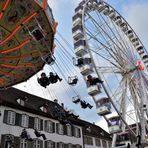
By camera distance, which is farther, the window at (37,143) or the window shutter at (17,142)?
the window at (37,143)

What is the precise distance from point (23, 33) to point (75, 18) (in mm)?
11690

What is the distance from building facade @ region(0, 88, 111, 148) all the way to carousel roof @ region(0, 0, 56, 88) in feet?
17.0

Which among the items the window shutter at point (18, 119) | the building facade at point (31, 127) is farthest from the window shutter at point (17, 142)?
the window shutter at point (18, 119)

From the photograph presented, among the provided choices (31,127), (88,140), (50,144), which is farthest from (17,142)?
(88,140)

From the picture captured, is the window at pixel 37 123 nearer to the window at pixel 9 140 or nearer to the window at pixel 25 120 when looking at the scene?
the window at pixel 25 120

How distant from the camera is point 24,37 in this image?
13.3 meters

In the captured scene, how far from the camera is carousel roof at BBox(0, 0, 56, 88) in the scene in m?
11.4

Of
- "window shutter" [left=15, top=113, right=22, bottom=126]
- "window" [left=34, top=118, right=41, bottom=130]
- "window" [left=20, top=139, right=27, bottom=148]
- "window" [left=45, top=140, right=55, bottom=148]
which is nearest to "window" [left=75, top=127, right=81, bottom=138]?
"window" [left=45, top=140, right=55, bottom=148]

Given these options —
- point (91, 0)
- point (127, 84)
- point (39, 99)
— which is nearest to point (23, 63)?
point (127, 84)

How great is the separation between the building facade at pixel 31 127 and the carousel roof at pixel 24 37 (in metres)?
5.19

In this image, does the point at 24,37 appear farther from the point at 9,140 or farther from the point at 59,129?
the point at 59,129

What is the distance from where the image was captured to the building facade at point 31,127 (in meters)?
26.1

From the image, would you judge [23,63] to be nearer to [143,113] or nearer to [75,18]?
[75,18]

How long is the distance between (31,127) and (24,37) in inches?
717
